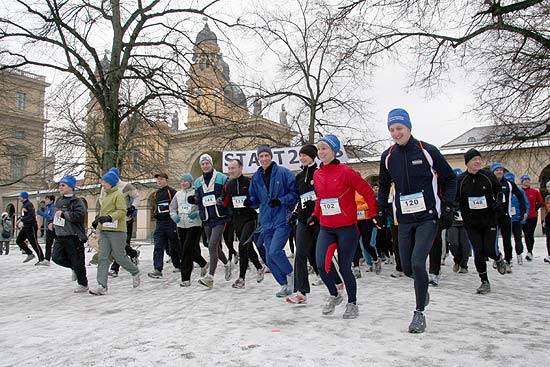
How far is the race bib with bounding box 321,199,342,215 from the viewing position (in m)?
5.29

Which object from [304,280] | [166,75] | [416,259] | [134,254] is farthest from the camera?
[166,75]

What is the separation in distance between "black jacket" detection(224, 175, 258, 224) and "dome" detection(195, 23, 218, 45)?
624 cm

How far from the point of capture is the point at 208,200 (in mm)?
8164

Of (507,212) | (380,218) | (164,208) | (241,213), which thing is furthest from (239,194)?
(507,212)

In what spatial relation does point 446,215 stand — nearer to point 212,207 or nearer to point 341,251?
point 341,251

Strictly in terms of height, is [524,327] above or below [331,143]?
below

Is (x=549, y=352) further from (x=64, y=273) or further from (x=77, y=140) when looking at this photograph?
(x=77, y=140)

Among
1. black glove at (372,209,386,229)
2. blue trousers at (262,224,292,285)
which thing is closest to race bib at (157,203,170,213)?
blue trousers at (262,224,292,285)

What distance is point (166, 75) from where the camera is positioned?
12.5 m

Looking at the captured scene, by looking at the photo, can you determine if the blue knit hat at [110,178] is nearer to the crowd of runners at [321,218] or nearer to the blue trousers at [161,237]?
the crowd of runners at [321,218]

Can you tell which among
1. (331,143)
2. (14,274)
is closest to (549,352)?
(331,143)

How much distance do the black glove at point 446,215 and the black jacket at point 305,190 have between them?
171 cm

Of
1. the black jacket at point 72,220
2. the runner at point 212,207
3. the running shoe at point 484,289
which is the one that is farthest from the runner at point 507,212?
the black jacket at point 72,220

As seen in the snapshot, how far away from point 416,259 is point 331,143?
5.34 feet
